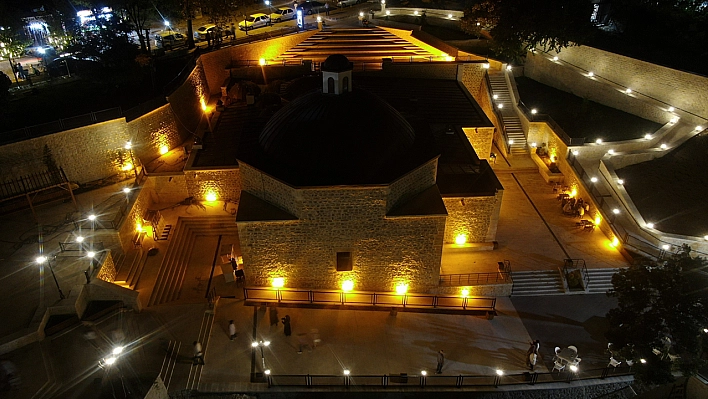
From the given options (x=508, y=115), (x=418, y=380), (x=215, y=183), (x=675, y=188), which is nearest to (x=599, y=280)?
(x=675, y=188)

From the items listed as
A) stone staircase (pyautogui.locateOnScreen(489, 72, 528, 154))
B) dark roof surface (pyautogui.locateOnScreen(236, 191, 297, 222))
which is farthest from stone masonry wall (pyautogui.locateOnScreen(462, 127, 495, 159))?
dark roof surface (pyautogui.locateOnScreen(236, 191, 297, 222))

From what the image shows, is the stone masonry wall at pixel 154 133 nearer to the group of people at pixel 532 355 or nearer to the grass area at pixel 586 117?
the group of people at pixel 532 355

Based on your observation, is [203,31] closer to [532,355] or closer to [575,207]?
[575,207]

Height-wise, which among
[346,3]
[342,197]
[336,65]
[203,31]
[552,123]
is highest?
[346,3]

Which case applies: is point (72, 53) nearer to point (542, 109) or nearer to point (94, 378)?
point (94, 378)

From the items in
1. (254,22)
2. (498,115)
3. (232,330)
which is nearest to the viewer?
(232,330)

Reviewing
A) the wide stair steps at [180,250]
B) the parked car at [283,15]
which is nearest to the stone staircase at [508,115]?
the wide stair steps at [180,250]

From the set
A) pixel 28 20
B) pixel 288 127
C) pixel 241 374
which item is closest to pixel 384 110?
pixel 288 127
